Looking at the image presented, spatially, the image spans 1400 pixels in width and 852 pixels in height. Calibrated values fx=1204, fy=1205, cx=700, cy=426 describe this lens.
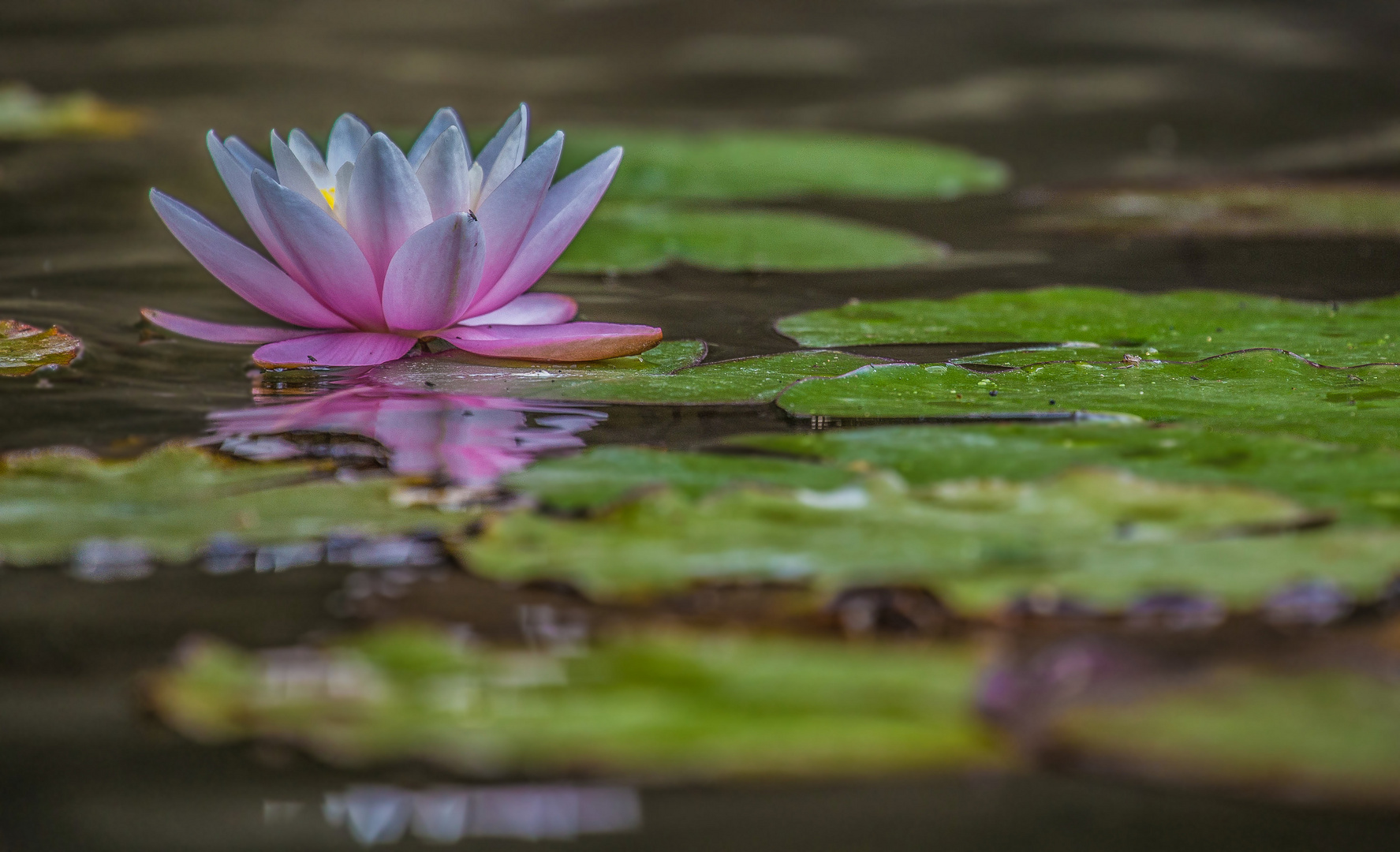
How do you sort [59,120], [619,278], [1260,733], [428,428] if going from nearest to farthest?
[1260,733]
[428,428]
[619,278]
[59,120]

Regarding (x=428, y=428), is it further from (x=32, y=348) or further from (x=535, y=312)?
(x=32, y=348)

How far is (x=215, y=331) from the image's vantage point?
4.42 feet

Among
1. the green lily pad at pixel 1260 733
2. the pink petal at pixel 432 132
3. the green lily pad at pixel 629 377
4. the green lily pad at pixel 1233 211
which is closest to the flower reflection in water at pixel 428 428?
the green lily pad at pixel 629 377

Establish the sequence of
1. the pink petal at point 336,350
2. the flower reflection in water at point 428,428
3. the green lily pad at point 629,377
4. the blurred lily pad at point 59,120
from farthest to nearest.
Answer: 1. the blurred lily pad at point 59,120
2. the pink petal at point 336,350
3. the green lily pad at point 629,377
4. the flower reflection in water at point 428,428

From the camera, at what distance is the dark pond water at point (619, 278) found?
58 centimetres

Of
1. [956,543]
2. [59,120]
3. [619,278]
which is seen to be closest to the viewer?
[956,543]

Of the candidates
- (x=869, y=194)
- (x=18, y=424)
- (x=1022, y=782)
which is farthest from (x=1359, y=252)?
(x=18, y=424)

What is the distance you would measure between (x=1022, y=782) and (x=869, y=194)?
2537 millimetres

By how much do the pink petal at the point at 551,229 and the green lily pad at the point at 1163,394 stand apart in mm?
362

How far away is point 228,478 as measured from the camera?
91cm

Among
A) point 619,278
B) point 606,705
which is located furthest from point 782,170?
point 606,705

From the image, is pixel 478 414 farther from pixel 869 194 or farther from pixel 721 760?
pixel 869 194

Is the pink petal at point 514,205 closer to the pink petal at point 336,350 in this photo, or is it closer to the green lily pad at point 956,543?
the pink petal at point 336,350

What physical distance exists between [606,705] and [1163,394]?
29.4 inches
